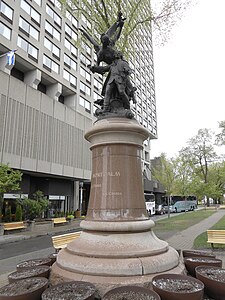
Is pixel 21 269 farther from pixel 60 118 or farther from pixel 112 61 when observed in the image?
pixel 60 118

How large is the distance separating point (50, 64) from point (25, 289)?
29.3 m

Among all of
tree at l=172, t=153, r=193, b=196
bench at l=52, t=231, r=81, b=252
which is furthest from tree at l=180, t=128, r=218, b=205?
bench at l=52, t=231, r=81, b=252

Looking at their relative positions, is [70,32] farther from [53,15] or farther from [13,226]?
[13,226]

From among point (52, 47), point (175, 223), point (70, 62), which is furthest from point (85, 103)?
point (175, 223)

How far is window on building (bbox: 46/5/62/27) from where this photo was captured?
3033 cm

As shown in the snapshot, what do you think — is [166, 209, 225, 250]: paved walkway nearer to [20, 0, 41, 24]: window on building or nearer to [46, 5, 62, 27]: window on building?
[20, 0, 41, 24]: window on building

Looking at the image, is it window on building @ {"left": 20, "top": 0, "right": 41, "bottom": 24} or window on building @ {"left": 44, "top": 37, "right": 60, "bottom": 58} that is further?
window on building @ {"left": 44, "top": 37, "right": 60, "bottom": 58}

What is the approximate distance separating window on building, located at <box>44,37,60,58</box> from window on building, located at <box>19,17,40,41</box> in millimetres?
1472

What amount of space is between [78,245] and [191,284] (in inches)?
81.1

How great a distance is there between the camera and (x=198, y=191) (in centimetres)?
4119

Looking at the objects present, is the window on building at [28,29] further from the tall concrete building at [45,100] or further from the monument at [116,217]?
the monument at [116,217]

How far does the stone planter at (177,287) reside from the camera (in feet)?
11.1

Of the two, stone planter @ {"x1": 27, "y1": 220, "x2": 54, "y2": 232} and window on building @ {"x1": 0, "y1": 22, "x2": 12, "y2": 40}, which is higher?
window on building @ {"x1": 0, "y1": 22, "x2": 12, "y2": 40}

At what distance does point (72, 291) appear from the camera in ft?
11.8
